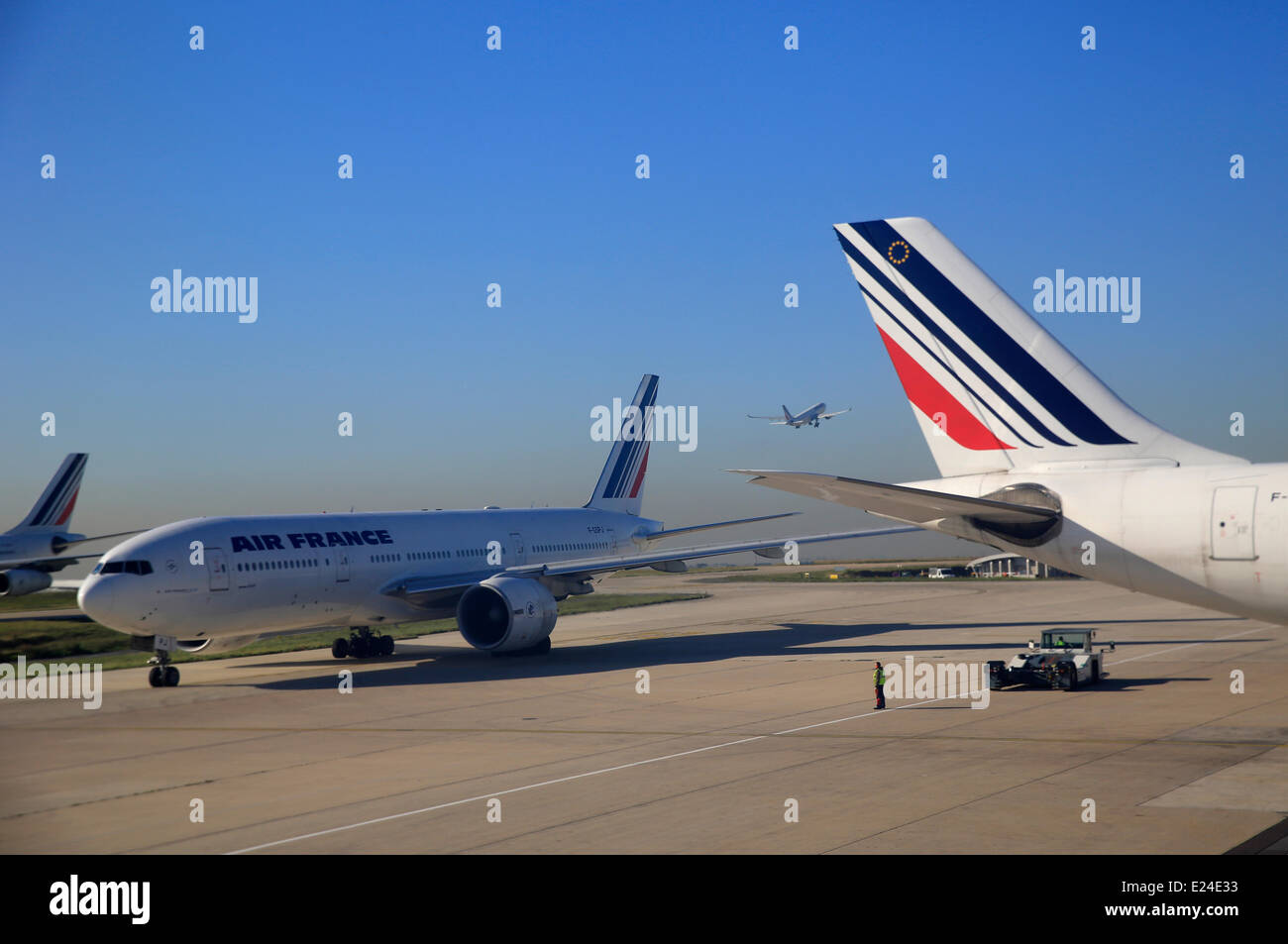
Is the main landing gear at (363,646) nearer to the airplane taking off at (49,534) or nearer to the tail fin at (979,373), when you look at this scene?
the airplane taking off at (49,534)

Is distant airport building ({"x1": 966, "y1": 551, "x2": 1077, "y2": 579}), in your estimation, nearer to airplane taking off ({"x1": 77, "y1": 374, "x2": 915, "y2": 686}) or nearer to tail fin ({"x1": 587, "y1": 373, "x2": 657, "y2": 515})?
tail fin ({"x1": 587, "y1": 373, "x2": 657, "y2": 515})

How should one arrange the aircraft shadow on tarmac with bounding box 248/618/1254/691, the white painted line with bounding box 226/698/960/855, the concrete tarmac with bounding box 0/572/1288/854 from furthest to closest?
the aircraft shadow on tarmac with bounding box 248/618/1254/691, the white painted line with bounding box 226/698/960/855, the concrete tarmac with bounding box 0/572/1288/854

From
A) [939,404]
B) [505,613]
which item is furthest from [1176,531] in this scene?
[505,613]

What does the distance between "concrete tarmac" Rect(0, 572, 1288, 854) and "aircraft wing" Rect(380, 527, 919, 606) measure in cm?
261

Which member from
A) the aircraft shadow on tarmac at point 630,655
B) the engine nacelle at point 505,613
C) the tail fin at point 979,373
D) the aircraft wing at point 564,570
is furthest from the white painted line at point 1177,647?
the tail fin at point 979,373

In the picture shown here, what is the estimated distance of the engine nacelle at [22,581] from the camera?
3656 centimetres

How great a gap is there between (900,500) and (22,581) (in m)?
33.4

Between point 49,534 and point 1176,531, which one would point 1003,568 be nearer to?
point 49,534

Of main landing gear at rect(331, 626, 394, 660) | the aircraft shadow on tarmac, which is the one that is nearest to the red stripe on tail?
the aircraft shadow on tarmac

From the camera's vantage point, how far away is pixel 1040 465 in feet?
55.7

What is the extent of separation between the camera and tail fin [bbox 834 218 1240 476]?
16.9 meters

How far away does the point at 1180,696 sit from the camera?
1090 inches

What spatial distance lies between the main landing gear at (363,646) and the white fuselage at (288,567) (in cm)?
281

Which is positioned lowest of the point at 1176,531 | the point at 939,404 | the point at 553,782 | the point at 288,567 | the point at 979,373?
the point at 553,782
